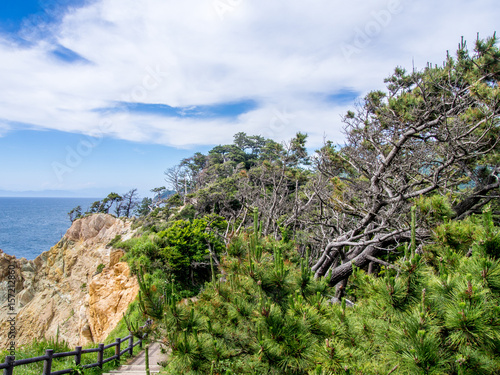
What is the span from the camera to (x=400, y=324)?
1674mm

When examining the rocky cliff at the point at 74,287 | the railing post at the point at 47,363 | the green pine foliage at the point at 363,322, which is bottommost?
the rocky cliff at the point at 74,287

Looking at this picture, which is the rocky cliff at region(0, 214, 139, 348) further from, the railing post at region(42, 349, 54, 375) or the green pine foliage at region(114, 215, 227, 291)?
the railing post at region(42, 349, 54, 375)

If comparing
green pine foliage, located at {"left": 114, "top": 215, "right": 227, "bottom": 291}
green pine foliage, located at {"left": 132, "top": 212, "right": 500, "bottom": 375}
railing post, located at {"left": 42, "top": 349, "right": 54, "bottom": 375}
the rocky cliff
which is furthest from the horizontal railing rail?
the rocky cliff

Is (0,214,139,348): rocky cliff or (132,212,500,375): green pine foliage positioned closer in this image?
(132,212,500,375): green pine foliage

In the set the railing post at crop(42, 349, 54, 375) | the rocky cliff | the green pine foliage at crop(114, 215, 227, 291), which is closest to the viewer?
the railing post at crop(42, 349, 54, 375)

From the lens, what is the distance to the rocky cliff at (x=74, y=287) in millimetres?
13352

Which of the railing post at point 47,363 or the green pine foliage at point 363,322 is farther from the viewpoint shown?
the railing post at point 47,363

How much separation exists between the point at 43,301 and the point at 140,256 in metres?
10.3

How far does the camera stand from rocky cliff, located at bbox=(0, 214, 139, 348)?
13.4 metres

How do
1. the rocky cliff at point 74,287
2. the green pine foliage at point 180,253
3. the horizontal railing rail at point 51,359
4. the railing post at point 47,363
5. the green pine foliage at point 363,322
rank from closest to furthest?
1. the green pine foliage at point 363,322
2. the horizontal railing rail at point 51,359
3. the railing post at point 47,363
4. the green pine foliage at point 180,253
5. the rocky cliff at point 74,287

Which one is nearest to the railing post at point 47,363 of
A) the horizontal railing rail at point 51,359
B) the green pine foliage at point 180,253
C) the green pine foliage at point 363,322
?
the horizontal railing rail at point 51,359

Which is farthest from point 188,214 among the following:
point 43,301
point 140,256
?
point 43,301

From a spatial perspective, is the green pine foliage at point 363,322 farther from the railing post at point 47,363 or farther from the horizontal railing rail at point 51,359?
the railing post at point 47,363

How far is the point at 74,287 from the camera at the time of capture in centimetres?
1867
